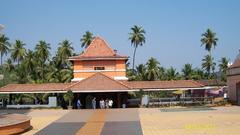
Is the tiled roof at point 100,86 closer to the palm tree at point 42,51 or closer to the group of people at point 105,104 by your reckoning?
the group of people at point 105,104

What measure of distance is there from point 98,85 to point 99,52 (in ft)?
26.5

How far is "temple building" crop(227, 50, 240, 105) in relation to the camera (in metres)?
45.1

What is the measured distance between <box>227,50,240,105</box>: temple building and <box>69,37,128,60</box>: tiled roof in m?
12.3

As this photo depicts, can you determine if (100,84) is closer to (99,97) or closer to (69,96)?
(99,97)

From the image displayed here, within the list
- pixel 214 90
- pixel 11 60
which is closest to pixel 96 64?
pixel 214 90

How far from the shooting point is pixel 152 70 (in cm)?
7456

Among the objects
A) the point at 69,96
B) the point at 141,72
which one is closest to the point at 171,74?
the point at 141,72

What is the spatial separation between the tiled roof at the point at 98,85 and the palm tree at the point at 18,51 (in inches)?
1447

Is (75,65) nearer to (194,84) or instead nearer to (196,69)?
(194,84)

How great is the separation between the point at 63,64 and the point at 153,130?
56.1 meters

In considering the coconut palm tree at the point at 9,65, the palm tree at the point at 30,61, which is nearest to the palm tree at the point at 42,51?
the palm tree at the point at 30,61

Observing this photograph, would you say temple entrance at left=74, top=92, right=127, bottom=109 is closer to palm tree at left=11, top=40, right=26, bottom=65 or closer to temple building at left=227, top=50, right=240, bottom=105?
temple building at left=227, top=50, right=240, bottom=105

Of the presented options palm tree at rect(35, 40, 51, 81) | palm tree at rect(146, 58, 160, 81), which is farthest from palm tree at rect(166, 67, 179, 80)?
palm tree at rect(35, 40, 51, 81)

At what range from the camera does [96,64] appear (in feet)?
169
